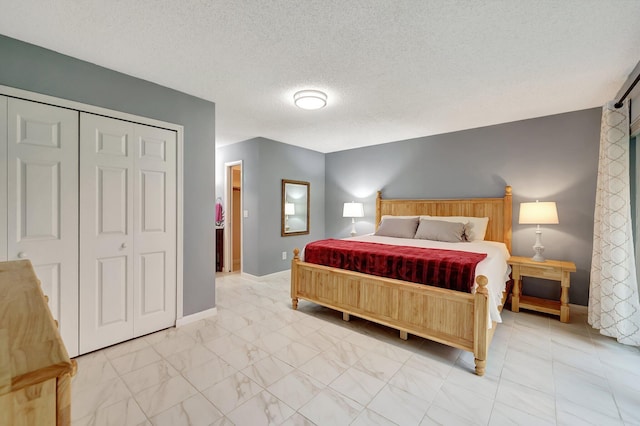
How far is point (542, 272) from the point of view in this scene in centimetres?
A: 304

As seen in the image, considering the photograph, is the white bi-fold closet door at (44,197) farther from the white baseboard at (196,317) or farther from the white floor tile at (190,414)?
the white floor tile at (190,414)

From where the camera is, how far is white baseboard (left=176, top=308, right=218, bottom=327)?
2844 mm

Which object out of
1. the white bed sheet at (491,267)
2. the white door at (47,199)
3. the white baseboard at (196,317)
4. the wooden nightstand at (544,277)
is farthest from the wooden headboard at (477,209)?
the white door at (47,199)

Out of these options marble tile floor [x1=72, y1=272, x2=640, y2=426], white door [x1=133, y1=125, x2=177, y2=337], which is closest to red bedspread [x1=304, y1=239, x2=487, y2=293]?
marble tile floor [x1=72, y1=272, x2=640, y2=426]

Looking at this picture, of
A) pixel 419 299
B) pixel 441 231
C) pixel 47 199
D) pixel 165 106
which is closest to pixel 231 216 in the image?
pixel 165 106

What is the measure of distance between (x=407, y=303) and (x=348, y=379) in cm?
85

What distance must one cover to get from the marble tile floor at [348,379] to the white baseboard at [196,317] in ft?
0.29

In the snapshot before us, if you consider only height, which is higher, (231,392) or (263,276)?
(263,276)

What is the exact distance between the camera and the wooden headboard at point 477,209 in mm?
3676

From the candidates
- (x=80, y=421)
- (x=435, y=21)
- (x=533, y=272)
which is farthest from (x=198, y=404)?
(x=533, y=272)

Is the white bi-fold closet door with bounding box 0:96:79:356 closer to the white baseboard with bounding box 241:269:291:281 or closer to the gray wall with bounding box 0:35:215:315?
the gray wall with bounding box 0:35:215:315

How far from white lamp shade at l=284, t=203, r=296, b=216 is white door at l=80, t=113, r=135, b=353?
8.88 feet

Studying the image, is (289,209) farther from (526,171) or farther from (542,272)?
(542,272)

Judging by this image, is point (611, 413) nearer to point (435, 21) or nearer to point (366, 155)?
point (435, 21)
